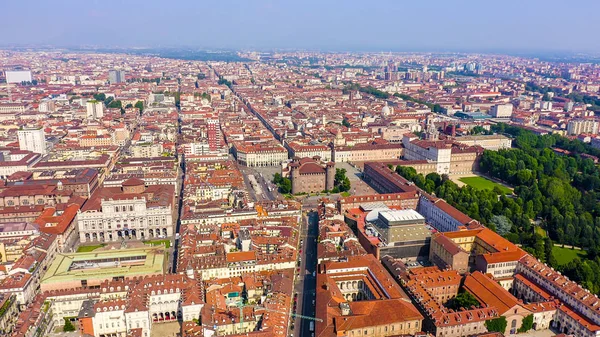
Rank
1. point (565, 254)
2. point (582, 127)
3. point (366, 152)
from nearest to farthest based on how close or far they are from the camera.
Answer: point (565, 254) < point (366, 152) < point (582, 127)

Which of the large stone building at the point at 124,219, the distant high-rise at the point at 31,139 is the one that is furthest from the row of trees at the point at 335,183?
the distant high-rise at the point at 31,139

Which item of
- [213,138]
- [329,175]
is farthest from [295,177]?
[213,138]

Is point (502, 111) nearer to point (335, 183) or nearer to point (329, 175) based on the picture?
point (335, 183)

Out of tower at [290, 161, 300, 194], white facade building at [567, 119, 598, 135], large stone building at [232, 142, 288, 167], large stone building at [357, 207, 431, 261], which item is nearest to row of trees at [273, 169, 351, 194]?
tower at [290, 161, 300, 194]

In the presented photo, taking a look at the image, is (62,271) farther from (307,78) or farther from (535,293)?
(307,78)

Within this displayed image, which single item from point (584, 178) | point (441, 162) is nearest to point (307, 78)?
point (441, 162)

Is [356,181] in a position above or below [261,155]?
below

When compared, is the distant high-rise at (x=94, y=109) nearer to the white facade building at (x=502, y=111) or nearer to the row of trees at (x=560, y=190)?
the row of trees at (x=560, y=190)

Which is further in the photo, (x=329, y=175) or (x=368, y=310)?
(x=329, y=175)
